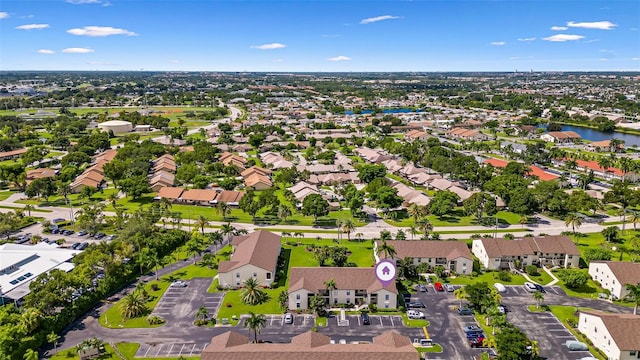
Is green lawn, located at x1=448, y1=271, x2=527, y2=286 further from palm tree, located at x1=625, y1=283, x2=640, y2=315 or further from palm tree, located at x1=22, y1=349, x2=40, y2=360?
palm tree, located at x1=22, y1=349, x2=40, y2=360

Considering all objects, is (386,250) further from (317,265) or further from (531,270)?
(531,270)

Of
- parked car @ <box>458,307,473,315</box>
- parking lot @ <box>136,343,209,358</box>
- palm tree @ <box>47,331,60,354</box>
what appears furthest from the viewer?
parked car @ <box>458,307,473,315</box>

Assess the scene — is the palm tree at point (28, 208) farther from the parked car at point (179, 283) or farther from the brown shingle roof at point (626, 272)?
the brown shingle roof at point (626, 272)

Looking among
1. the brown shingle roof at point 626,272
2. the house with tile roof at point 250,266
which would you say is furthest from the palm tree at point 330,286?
the brown shingle roof at point 626,272

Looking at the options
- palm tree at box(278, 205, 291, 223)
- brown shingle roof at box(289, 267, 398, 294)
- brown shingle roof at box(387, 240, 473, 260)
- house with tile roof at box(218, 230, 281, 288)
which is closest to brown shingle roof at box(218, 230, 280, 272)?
house with tile roof at box(218, 230, 281, 288)

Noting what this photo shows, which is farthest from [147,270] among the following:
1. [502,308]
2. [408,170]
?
[408,170]

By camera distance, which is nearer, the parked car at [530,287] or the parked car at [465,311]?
the parked car at [465,311]

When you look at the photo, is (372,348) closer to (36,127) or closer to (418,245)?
(418,245)

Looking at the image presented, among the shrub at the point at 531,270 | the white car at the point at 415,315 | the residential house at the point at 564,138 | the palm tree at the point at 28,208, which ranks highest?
the residential house at the point at 564,138
